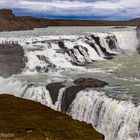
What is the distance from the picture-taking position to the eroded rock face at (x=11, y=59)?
114 feet

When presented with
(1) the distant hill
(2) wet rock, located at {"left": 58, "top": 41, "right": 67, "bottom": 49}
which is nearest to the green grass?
(2) wet rock, located at {"left": 58, "top": 41, "right": 67, "bottom": 49}

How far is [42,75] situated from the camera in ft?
110

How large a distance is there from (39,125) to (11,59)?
631 inches

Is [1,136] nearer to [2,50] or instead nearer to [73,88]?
[73,88]

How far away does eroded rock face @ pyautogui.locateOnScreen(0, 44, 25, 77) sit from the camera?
3488cm

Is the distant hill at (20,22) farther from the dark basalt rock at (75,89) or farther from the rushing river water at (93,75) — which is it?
the dark basalt rock at (75,89)

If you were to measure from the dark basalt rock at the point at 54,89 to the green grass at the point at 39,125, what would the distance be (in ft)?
8.79

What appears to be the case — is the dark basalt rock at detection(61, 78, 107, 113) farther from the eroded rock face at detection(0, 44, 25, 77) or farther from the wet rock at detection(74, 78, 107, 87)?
the eroded rock face at detection(0, 44, 25, 77)

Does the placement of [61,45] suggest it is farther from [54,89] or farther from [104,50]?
[54,89]

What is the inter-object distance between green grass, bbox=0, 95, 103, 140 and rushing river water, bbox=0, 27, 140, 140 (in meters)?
1.87

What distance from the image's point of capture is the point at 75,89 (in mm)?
27359

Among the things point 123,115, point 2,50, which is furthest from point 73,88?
point 2,50

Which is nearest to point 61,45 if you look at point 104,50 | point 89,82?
point 104,50

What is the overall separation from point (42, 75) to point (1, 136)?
14.5 metres
